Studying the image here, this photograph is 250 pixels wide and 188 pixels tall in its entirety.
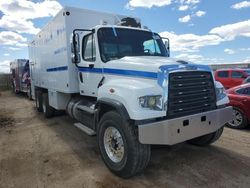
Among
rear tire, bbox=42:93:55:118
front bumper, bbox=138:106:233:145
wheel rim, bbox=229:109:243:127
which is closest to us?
front bumper, bbox=138:106:233:145

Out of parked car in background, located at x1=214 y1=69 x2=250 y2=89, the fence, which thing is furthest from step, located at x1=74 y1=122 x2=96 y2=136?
the fence

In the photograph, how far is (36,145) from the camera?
251 inches

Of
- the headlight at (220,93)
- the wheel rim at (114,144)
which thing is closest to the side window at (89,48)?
the wheel rim at (114,144)

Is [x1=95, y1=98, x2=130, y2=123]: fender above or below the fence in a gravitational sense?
above

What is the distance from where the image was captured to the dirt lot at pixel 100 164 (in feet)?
13.7

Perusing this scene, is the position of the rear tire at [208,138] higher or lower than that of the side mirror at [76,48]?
lower

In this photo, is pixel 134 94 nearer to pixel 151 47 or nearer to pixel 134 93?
pixel 134 93

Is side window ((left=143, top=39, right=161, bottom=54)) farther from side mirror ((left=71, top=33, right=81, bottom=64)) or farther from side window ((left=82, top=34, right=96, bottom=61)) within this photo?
side mirror ((left=71, top=33, right=81, bottom=64))

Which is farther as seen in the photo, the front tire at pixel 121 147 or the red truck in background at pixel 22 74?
the red truck in background at pixel 22 74

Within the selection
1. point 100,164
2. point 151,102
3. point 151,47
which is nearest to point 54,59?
point 151,47

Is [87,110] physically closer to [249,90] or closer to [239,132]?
[239,132]

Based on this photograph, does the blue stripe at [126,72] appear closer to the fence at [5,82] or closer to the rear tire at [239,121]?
Answer: the rear tire at [239,121]

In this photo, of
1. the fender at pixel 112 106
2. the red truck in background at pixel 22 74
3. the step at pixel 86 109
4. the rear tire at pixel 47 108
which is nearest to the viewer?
the fender at pixel 112 106

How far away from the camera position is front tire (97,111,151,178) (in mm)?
4012
